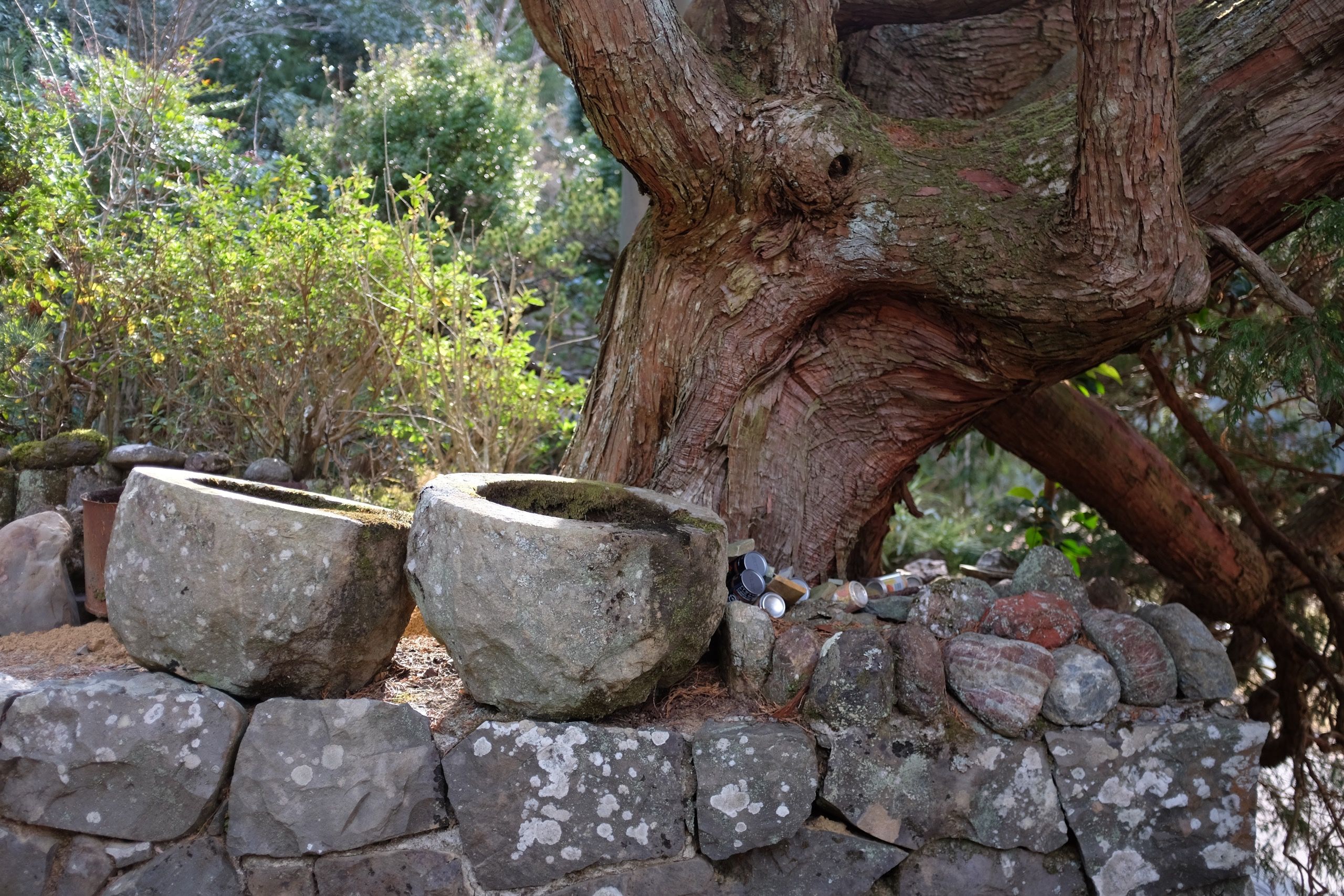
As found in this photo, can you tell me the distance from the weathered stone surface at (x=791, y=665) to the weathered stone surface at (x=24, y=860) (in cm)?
166

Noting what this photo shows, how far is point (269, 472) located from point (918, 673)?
2.48m

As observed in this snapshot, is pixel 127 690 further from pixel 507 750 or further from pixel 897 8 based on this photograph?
pixel 897 8

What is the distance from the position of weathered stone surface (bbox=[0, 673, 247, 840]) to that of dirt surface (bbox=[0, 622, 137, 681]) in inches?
9.3

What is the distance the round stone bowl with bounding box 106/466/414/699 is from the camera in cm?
222

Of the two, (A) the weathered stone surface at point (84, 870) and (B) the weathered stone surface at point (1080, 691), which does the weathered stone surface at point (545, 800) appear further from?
(B) the weathered stone surface at point (1080, 691)

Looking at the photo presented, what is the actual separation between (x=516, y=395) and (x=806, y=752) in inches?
104

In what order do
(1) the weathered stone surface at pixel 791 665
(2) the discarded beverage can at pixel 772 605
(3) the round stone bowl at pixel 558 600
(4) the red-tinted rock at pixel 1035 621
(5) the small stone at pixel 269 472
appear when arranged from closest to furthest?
(3) the round stone bowl at pixel 558 600 < (1) the weathered stone surface at pixel 791 665 < (4) the red-tinted rock at pixel 1035 621 < (2) the discarded beverage can at pixel 772 605 < (5) the small stone at pixel 269 472

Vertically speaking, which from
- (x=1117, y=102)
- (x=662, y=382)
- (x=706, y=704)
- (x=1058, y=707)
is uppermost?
(x=1117, y=102)

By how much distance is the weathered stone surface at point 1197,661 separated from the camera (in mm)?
2602

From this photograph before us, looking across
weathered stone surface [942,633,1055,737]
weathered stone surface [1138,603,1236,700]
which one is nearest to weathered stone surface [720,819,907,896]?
weathered stone surface [942,633,1055,737]

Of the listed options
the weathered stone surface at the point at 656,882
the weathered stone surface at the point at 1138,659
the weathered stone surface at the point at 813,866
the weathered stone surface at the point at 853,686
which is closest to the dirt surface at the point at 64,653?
the weathered stone surface at the point at 656,882

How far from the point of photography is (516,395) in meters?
4.59

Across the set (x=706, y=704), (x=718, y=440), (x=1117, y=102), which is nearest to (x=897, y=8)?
(x=1117, y=102)

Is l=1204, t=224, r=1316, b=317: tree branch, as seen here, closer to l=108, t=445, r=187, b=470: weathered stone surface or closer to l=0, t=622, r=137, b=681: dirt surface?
l=0, t=622, r=137, b=681: dirt surface
